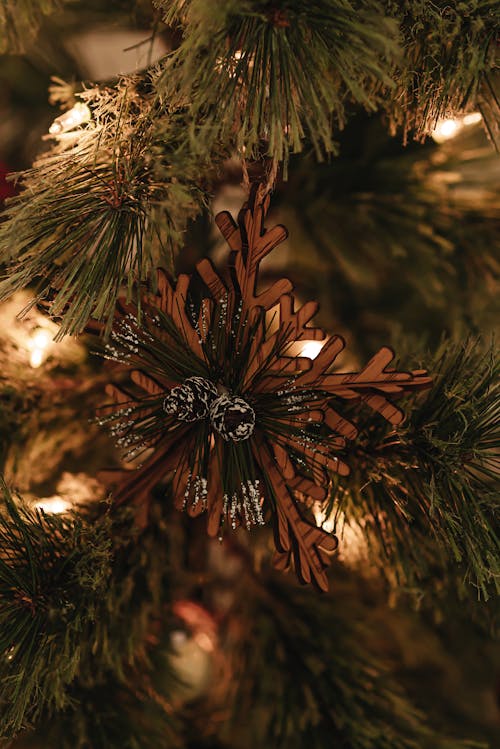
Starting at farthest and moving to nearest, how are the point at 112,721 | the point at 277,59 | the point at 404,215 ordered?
the point at 404,215, the point at 112,721, the point at 277,59

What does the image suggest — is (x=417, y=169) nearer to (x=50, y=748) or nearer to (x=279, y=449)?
(x=279, y=449)

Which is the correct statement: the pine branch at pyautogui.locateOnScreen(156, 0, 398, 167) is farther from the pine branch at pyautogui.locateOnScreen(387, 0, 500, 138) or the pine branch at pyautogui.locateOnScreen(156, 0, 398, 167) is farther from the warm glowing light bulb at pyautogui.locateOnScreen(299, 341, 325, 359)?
the warm glowing light bulb at pyautogui.locateOnScreen(299, 341, 325, 359)

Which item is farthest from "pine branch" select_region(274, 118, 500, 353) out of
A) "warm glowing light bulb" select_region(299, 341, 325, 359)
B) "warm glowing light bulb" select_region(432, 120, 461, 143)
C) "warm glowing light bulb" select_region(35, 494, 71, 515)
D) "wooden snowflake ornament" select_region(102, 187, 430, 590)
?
"warm glowing light bulb" select_region(35, 494, 71, 515)

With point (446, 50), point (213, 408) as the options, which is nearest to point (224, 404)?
point (213, 408)

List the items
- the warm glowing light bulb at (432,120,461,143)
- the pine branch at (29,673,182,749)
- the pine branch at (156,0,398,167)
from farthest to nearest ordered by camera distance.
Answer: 1. the warm glowing light bulb at (432,120,461,143)
2. the pine branch at (29,673,182,749)
3. the pine branch at (156,0,398,167)

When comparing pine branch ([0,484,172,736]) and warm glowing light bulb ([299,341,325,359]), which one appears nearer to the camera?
pine branch ([0,484,172,736])

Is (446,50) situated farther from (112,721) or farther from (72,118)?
(112,721)

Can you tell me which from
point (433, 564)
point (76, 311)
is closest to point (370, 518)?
point (433, 564)
